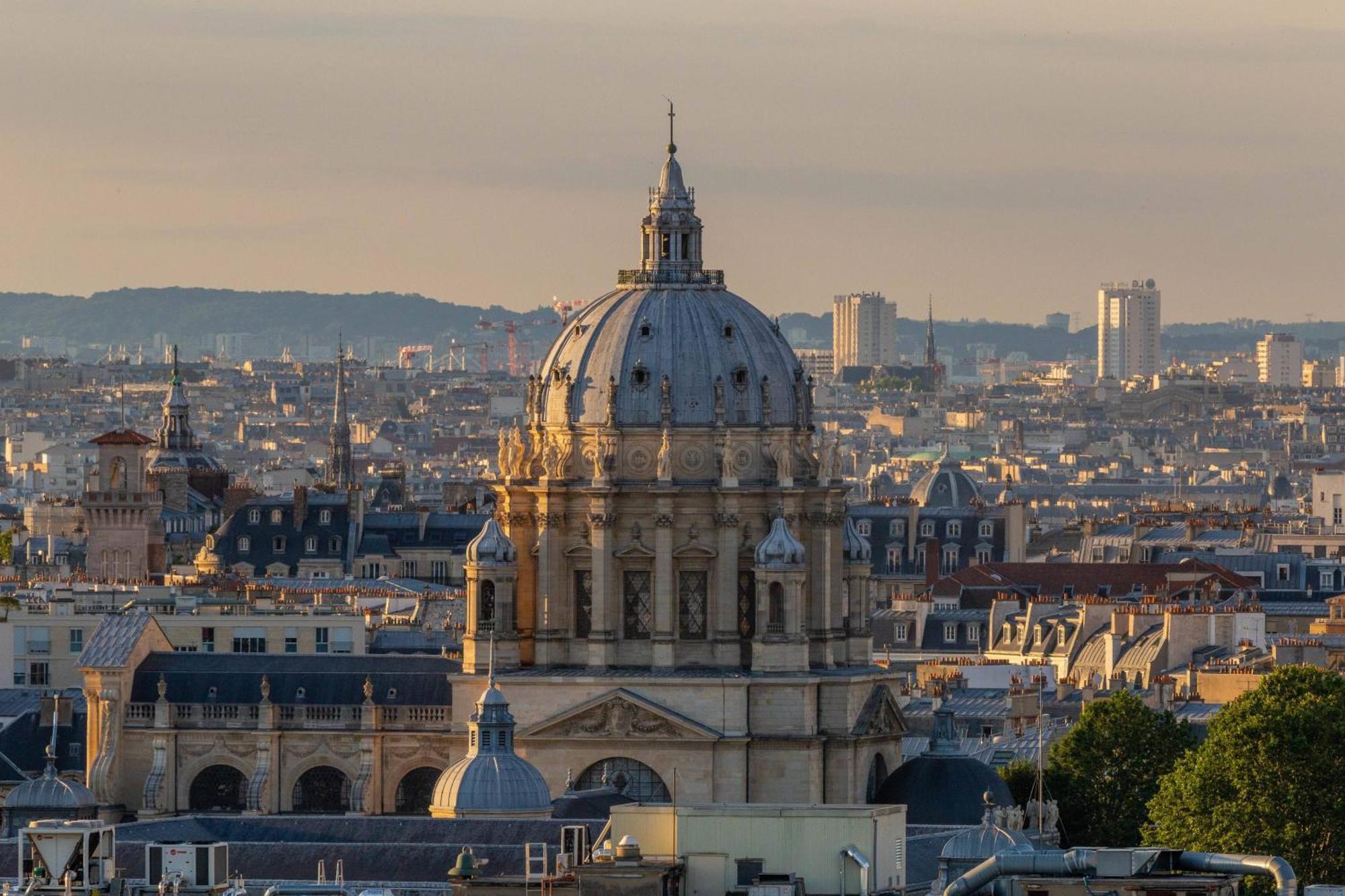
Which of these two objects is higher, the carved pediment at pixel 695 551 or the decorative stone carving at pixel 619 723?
the carved pediment at pixel 695 551

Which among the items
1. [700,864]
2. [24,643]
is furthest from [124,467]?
[700,864]

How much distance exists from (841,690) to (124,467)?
8314 cm

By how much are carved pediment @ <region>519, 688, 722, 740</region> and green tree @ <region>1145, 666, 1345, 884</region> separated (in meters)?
9.37

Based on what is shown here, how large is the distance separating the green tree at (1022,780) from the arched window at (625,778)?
245 inches

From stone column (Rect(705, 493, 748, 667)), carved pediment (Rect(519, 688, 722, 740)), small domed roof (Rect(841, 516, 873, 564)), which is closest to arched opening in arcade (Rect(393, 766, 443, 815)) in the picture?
carved pediment (Rect(519, 688, 722, 740))

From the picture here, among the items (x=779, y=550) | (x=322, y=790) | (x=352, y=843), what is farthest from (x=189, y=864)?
(x=322, y=790)

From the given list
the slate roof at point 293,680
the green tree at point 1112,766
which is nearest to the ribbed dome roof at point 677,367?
the slate roof at point 293,680

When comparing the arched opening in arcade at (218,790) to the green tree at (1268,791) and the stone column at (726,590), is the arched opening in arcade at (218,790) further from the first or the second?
the green tree at (1268,791)

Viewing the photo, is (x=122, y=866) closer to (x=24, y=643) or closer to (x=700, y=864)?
(x=700, y=864)

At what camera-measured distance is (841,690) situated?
111 metres

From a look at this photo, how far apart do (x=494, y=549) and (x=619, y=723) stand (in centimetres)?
395

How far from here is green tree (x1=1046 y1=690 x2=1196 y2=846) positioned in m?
110

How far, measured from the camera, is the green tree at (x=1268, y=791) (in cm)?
9956

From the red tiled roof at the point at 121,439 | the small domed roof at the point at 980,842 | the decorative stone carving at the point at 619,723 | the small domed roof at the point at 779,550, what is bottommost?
the small domed roof at the point at 980,842
